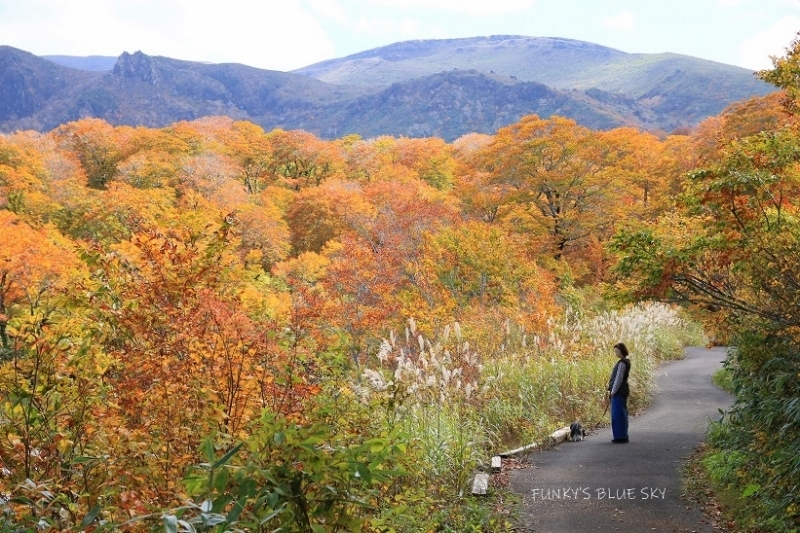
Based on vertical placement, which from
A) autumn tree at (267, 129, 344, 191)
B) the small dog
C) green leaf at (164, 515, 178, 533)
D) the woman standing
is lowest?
the small dog

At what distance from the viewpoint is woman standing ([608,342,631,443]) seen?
831 cm

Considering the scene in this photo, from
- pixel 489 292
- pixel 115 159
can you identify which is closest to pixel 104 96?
pixel 115 159

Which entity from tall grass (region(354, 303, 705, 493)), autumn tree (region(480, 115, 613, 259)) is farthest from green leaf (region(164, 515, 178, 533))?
autumn tree (region(480, 115, 613, 259))

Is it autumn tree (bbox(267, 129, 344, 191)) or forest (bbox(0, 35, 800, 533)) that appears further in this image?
autumn tree (bbox(267, 129, 344, 191))

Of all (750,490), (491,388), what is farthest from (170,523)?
(491,388)

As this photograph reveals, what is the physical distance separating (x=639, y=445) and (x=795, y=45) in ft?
17.2

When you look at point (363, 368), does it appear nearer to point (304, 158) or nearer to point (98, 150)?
point (98, 150)

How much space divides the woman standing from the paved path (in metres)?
0.19

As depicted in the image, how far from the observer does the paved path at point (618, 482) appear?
563cm

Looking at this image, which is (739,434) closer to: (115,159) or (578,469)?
(578,469)

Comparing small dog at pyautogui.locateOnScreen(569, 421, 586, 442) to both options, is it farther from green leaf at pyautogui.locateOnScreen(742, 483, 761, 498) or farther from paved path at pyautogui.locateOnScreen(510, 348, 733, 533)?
green leaf at pyautogui.locateOnScreen(742, 483, 761, 498)

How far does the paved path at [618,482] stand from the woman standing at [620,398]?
7.5 inches

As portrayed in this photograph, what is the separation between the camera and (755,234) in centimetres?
608

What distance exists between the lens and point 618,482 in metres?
6.67
